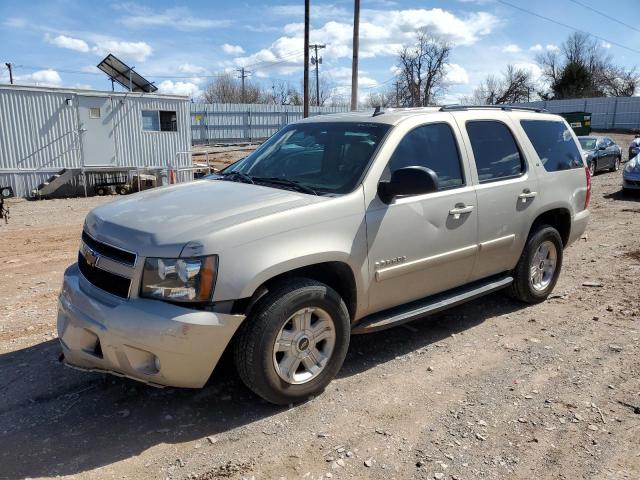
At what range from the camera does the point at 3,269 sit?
719 cm

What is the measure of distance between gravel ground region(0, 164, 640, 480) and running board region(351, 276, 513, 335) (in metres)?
0.40

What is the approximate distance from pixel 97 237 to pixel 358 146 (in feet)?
6.47

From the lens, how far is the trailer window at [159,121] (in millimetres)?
18797

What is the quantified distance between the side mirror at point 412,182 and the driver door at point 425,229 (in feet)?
0.50

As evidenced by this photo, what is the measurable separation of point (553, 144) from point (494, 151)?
1109mm

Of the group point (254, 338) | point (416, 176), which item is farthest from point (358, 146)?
point (254, 338)

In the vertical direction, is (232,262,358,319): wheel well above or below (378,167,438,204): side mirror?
below

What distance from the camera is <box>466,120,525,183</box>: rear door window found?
4633 millimetres

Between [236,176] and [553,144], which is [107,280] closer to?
[236,176]

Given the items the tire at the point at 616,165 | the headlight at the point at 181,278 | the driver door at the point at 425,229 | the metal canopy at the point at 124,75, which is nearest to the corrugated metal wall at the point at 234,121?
the metal canopy at the point at 124,75

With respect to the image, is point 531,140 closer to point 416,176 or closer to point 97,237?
point 416,176

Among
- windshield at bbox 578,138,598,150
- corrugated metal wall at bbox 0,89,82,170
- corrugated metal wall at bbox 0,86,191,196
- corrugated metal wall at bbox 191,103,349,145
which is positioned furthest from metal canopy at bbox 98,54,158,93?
corrugated metal wall at bbox 191,103,349,145

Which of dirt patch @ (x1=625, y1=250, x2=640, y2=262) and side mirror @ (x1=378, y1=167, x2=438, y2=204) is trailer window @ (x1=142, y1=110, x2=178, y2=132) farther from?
side mirror @ (x1=378, y1=167, x2=438, y2=204)

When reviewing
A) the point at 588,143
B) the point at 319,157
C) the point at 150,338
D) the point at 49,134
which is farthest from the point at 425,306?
the point at 588,143
